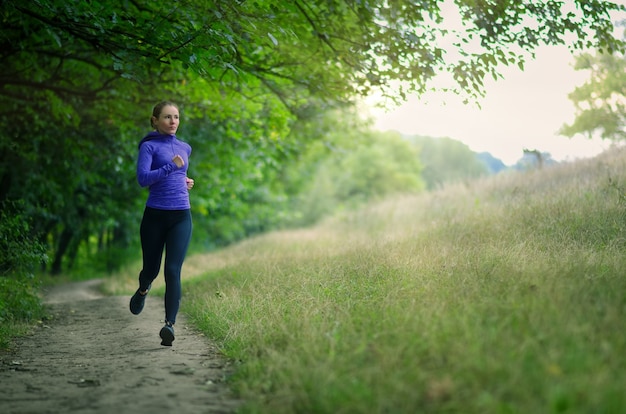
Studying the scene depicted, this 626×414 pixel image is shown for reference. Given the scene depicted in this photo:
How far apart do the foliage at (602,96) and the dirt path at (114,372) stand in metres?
20.3

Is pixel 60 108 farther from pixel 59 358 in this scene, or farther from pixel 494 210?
pixel 494 210

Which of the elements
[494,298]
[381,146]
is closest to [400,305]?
[494,298]

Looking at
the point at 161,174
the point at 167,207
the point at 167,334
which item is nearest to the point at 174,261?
the point at 167,207

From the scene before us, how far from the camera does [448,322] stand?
384 centimetres

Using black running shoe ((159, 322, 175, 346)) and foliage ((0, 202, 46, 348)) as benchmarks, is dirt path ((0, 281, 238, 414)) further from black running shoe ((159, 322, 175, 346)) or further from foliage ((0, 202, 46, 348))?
foliage ((0, 202, 46, 348))

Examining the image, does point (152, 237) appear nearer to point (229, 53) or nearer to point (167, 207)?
point (167, 207)

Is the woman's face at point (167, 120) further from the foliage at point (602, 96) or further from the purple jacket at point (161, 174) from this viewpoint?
the foliage at point (602, 96)

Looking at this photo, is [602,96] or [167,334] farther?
[602,96]

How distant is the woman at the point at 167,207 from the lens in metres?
5.52

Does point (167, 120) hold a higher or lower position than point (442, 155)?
lower

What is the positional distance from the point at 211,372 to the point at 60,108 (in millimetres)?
7490

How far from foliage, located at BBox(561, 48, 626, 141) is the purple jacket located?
19.9 metres

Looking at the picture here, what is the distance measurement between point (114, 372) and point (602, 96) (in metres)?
23.1

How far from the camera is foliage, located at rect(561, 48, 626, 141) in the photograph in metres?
21.5
